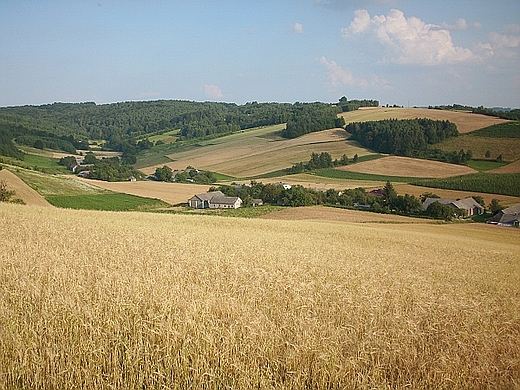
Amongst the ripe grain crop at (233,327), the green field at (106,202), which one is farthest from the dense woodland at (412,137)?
the ripe grain crop at (233,327)

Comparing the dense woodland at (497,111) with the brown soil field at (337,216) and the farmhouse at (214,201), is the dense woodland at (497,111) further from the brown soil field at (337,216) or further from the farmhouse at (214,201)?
the farmhouse at (214,201)

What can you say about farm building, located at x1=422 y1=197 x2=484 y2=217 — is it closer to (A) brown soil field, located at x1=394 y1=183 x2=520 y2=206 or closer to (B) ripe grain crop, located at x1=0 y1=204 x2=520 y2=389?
(A) brown soil field, located at x1=394 y1=183 x2=520 y2=206

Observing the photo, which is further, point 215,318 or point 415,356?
point 215,318

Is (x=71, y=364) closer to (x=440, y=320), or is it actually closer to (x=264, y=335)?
(x=264, y=335)

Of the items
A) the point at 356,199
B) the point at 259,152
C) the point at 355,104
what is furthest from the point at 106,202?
the point at 355,104

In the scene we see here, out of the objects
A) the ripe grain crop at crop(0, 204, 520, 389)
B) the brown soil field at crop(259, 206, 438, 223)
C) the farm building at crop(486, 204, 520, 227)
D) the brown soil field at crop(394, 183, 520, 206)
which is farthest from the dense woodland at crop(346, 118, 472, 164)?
the ripe grain crop at crop(0, 204, 520, 389)

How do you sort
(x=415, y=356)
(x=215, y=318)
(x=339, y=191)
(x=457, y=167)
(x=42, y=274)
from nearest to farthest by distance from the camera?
(x=415, y=356)
(x=215, y=318)
(x=42, y=274)
(x=339, y=191)
(x=457, y=167)

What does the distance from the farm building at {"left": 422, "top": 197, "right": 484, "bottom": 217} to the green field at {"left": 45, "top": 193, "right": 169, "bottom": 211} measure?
Answer: 28.9 m

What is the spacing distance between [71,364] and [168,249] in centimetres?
703

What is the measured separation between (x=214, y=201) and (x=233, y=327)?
47269mm

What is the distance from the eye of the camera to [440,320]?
6.59 m

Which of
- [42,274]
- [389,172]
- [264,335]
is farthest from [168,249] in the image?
[389,172]

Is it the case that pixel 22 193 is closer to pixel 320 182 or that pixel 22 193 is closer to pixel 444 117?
pixel 320 182

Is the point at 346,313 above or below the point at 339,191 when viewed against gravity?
above
